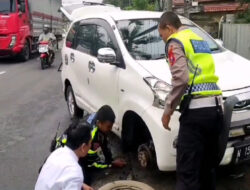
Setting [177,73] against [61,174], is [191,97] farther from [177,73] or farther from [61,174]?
[61,174]

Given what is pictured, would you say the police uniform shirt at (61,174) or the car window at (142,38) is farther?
the car window at (142,38)

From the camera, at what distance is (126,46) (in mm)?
5180

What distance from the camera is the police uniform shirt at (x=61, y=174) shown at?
2.57 meters

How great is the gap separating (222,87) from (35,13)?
16916 mm

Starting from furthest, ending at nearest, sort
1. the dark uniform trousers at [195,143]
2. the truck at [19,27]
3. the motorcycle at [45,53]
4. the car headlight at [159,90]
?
the truck at [19,27] → the motorcycle at [45,53] → the car headlight at [159,90] → the dark uniform trousers at [195,143]

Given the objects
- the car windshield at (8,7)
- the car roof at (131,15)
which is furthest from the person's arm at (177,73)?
the car windshield at (8,7)

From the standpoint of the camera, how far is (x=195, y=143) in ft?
11.6

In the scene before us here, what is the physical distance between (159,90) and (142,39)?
1346mm

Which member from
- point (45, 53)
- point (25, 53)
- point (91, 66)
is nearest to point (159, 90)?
point (91, 66)

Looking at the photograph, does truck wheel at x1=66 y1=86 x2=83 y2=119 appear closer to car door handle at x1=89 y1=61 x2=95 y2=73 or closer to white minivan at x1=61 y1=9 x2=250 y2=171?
white minivan at x1=61 y1=9 x2=250 y2=171

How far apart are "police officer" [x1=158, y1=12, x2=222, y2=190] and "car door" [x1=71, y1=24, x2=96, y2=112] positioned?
2.56 metres

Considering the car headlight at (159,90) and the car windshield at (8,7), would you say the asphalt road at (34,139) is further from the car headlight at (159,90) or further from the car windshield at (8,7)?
the car windshield at (8,7)

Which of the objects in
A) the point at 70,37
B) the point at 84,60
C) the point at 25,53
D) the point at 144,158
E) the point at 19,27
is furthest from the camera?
the point at 25,53

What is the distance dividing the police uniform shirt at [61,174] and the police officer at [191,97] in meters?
1.12
